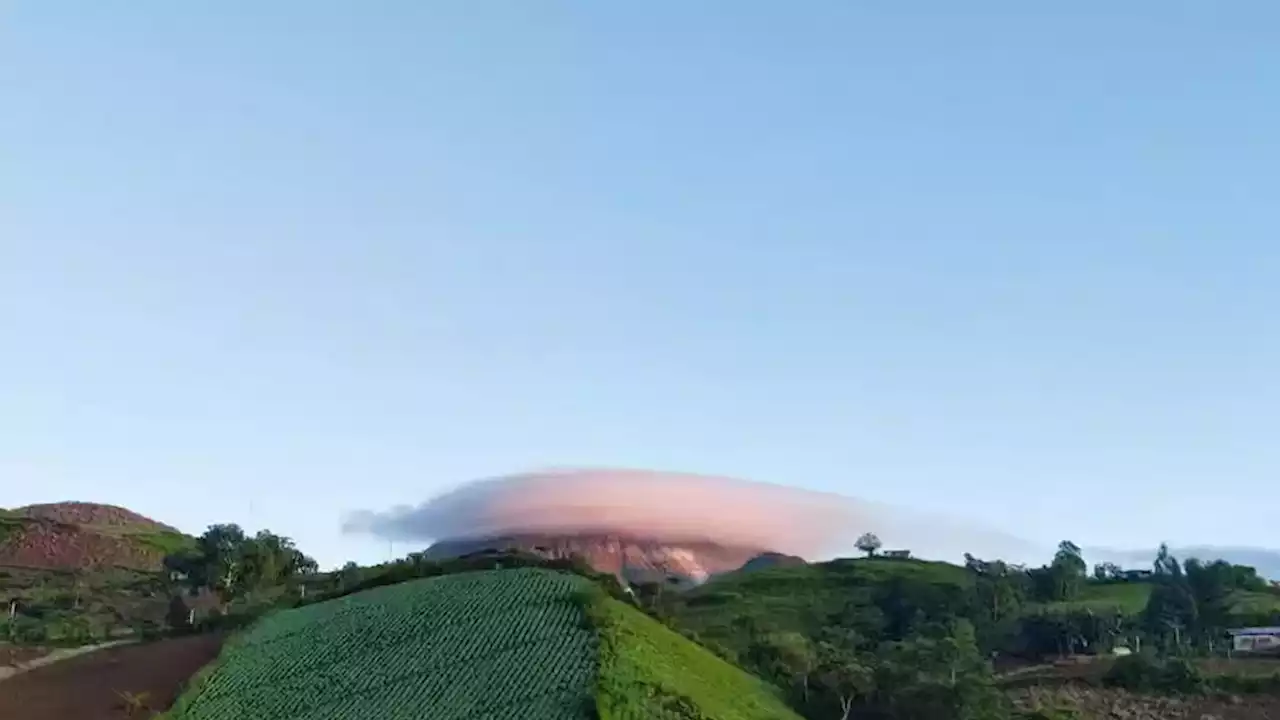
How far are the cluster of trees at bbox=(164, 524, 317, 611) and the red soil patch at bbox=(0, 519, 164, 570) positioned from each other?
22.9 metres

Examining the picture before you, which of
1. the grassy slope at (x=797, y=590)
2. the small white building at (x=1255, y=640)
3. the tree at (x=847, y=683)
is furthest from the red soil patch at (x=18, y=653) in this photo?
the small white building at (x=1255, y=640)

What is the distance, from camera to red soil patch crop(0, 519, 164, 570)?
95188mm

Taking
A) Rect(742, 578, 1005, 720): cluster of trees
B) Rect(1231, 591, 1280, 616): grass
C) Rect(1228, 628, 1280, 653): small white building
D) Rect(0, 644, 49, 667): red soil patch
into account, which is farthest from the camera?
Rect(1231, 591, 1280, 616): grass

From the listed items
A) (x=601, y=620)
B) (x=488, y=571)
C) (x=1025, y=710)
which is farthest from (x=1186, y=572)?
(x=601, y=620)

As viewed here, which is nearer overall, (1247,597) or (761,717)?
(761,717)

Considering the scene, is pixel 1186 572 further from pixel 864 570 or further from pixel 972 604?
pixel 864 570

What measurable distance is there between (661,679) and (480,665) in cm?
541

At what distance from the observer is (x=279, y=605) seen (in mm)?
52906

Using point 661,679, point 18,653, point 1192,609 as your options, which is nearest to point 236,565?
point 18,653

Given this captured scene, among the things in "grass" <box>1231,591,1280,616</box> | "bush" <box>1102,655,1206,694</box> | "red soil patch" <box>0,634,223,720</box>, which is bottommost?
"red soil patch" <box>0,634,223,720</box>

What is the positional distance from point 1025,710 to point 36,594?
5987 cm

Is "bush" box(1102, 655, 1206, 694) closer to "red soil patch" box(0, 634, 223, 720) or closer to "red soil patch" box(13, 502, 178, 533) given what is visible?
"red soil patch" box(0, 634, 223, 720)

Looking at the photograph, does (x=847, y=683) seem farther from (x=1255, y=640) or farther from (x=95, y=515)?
(x=95, y=515)

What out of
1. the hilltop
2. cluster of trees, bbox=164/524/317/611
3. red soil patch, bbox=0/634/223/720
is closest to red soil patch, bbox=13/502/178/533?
the hilltop
